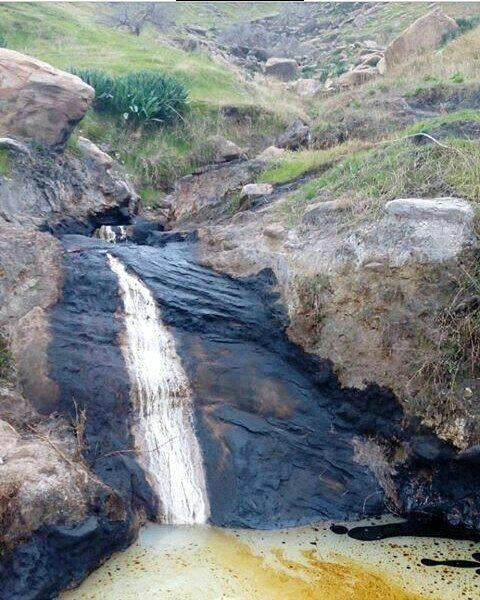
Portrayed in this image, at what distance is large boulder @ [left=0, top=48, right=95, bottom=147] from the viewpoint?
43.3 feet

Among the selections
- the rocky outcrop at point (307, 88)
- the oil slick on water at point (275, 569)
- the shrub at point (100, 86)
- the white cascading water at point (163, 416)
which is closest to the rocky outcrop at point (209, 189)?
the shrub at point (100, 86)

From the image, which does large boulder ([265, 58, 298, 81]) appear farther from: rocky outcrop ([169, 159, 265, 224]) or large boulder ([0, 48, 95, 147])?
large boulder ([0, 48, 95, 147])

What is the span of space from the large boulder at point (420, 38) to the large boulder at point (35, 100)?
13191 mm

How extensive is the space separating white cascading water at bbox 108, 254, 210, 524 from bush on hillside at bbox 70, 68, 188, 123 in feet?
29.0

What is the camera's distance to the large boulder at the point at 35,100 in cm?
1320

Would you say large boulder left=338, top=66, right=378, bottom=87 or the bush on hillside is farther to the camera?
large boulder left=338, top=66, right=378, bottom=87

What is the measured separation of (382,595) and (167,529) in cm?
239

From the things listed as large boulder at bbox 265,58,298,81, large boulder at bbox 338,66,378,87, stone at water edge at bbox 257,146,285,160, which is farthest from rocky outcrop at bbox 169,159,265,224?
large boulder at bbox 265,58,298,81

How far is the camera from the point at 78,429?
700 centimetres

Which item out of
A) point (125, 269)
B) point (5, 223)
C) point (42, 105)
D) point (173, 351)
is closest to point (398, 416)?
point (173, 351)

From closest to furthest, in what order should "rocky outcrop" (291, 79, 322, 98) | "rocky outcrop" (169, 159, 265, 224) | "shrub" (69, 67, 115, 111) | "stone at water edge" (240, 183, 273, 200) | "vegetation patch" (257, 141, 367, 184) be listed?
"stone at water edge" (240, 183, 273, 200), "vegetation patch" (257, 141, 367, 184), "rocky outcrop" (169, 159, 265, 224), "shrub" (69, 67, 115, 111), "rocky outcrop" (291, 79, 322, 98)

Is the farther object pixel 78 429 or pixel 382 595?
pixel 78 429

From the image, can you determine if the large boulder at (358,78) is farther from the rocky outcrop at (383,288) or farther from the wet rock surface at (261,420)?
the wet rock surface at (261,420)

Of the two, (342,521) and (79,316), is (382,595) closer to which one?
(342,521)
